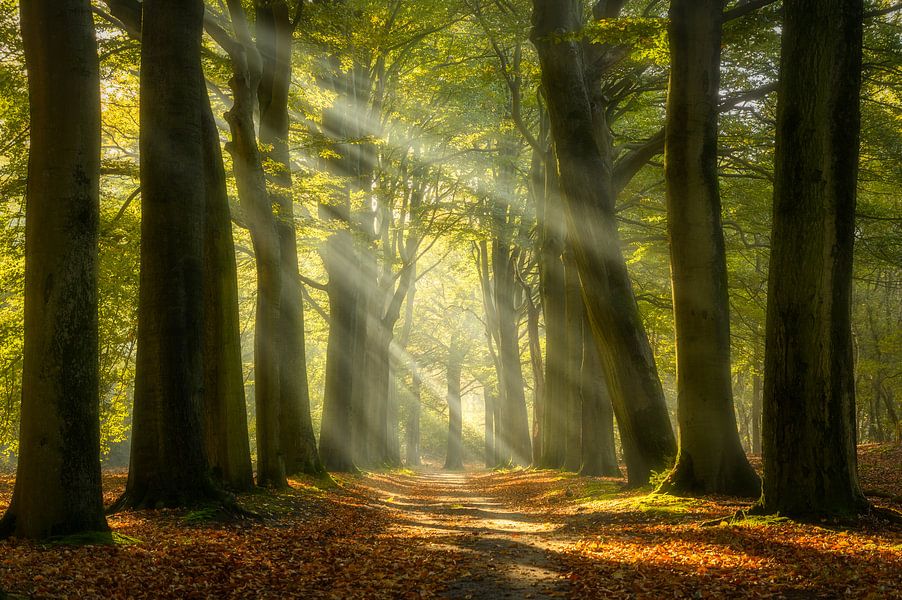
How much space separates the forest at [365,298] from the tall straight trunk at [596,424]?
8 centimetres

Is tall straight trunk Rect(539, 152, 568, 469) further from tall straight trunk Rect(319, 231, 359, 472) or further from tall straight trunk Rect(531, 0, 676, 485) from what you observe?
tall straight trunk Rect(531, 0, 676, 485)

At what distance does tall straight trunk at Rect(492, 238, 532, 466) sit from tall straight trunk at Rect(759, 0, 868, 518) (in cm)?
2013

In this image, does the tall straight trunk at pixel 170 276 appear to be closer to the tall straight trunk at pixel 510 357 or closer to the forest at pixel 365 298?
the forest at pixel 365 298

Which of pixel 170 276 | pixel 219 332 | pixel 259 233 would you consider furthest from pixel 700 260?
pixel 259 233

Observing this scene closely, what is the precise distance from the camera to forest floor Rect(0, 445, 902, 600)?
5125 millimetres

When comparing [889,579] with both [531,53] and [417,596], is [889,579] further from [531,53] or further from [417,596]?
[531,53]

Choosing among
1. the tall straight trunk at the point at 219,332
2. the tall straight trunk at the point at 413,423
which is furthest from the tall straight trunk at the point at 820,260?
the tall straight trunk at the point at 413,423

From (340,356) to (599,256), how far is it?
10.1 metres

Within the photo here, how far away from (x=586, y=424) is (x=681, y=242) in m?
7.96

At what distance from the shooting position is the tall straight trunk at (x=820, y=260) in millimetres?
7043

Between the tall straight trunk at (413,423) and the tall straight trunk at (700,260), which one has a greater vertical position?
the tall straight trunk at (700,260)

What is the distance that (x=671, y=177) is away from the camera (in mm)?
10203

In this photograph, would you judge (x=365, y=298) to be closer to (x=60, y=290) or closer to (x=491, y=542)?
(x=491, y=542)

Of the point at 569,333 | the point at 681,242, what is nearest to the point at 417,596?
the point at 681,242
